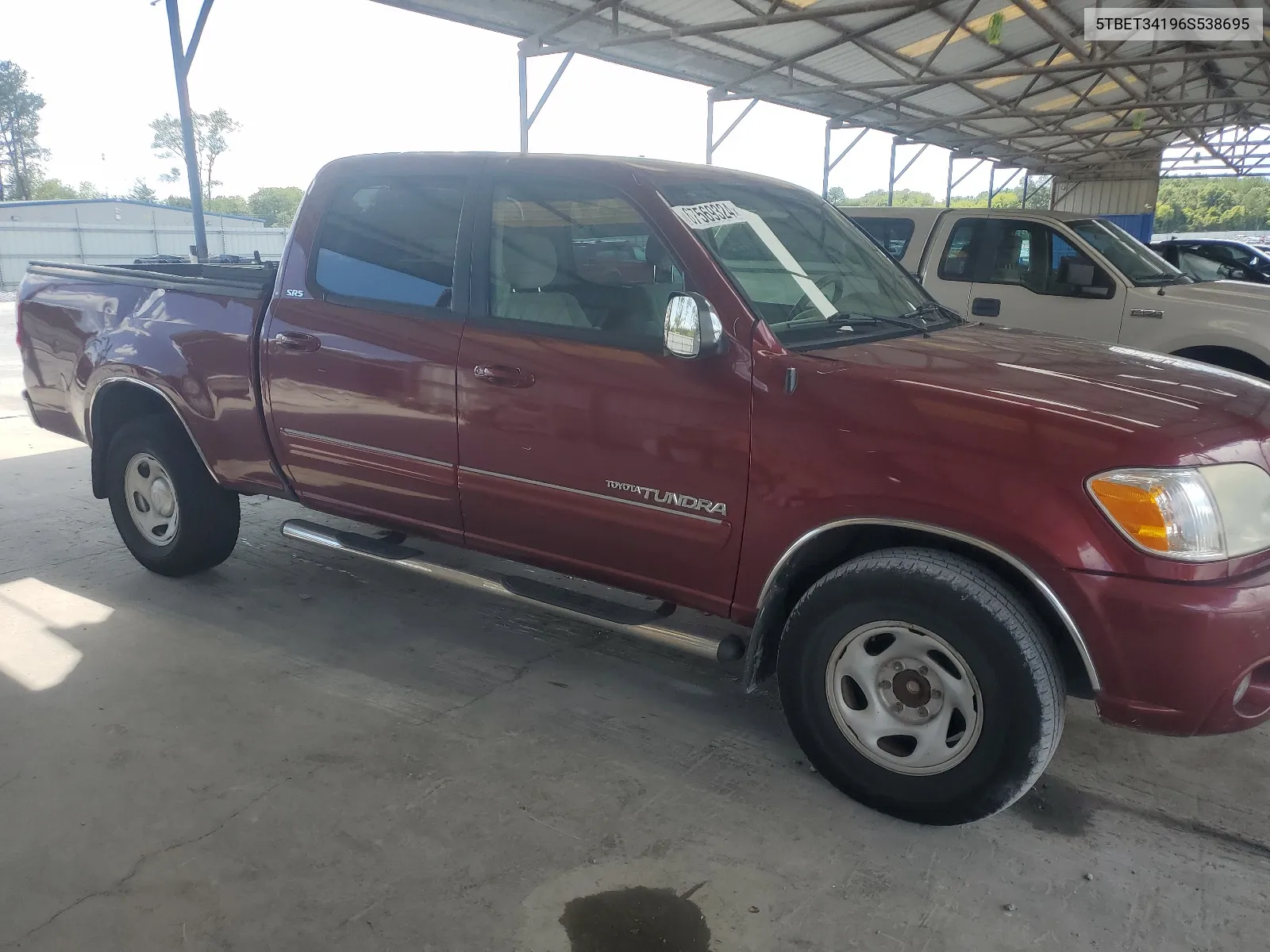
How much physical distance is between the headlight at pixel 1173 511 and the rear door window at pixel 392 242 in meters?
2.24

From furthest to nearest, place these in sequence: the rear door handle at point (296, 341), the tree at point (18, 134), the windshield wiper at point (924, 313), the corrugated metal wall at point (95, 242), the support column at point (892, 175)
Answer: the tree at point (18, 134) → the corrugated metal wall at point (95, 242) → the support column at point (892, 175) → the rear door handle at point (296, 341) → the windshield wiper at point (924, 313)

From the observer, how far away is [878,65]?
1555cm

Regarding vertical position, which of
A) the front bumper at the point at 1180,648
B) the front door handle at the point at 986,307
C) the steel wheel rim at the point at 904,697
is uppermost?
the front door handle at the point at 986,307

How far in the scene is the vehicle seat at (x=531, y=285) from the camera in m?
3.09

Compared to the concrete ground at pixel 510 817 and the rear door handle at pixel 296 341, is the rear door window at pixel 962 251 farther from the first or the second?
the rear door handle at pixel 296 341

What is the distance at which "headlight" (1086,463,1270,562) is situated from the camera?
86.5 inches

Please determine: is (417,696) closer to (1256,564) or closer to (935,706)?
(935,706)

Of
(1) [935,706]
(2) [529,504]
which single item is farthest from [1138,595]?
(2) [529,504]

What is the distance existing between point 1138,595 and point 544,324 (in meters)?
→ 1.95

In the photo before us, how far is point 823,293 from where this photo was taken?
10.1ft

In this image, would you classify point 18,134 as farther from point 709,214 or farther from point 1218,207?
point 1218,207

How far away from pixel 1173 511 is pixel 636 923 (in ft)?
5.46

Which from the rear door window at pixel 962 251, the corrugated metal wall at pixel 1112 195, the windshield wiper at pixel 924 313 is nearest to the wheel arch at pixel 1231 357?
the rear door window at pixel 962 251

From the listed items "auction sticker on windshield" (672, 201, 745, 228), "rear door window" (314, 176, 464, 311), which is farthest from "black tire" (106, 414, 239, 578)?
"auction sticker on windshield" (672, 201, 745, 228)
